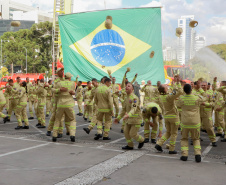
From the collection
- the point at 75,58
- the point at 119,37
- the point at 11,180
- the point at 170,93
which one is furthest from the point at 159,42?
the point at 11,180

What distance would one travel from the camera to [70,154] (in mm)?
7004

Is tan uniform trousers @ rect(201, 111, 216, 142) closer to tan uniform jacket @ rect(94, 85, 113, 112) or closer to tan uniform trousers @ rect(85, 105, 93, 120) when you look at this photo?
tan uniform jacket @ rect(94, 85, 113, 112)

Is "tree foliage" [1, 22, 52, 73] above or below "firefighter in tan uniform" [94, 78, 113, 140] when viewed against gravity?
above

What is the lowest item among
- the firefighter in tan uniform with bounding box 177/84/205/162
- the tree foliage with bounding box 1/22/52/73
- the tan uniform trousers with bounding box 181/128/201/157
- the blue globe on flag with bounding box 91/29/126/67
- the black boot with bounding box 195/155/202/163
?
the black boot with bounding box 195/155/202/163

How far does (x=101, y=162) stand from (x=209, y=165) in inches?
85.7

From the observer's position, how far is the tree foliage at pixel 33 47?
48.9 m

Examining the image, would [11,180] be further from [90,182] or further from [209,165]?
[209,165]

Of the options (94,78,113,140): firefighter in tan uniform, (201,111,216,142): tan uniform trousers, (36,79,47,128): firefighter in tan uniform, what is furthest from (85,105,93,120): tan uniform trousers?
(201,111,216,142): tan uniform trousers

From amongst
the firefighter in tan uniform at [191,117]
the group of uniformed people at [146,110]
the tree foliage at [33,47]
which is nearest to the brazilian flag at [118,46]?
the group of uniformed people at [146,110]

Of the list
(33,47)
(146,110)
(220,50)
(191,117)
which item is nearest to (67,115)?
(146,110)

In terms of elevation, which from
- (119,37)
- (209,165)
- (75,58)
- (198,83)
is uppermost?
(119,37)

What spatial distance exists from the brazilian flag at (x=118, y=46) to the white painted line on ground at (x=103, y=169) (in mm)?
7184

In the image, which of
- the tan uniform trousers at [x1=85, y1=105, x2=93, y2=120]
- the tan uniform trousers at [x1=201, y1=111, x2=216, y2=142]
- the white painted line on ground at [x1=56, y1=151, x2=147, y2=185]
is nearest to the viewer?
the white painted line on ground at [x1=56, y1=151, x2=147, y2=185]

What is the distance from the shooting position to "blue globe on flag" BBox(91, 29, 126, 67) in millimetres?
13883
